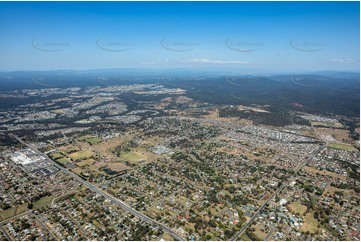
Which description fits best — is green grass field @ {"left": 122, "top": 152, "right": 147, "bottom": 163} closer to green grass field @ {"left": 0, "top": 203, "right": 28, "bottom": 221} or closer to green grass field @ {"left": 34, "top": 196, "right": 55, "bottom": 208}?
green grass field @ {"left": 34, "top": 196, "right": 55, "bottom": 208}

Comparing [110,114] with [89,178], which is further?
[110,114]

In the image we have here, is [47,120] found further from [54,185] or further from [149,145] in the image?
[54,185]

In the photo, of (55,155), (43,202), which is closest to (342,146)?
(43,202)

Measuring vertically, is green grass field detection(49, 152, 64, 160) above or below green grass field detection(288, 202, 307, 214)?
above

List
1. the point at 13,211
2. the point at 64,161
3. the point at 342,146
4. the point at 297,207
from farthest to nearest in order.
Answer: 1. the point at 342,146
2. the point at 64,161
3. the point at 297,207
4. the point at 13,211

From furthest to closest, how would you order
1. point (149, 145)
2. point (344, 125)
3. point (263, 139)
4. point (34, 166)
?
point (344, 125) → point (263, 139) → point (149, 145) → point (34, 166)

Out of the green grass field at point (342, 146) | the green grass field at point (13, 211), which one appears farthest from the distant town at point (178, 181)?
the green grass field at point (342, 146)

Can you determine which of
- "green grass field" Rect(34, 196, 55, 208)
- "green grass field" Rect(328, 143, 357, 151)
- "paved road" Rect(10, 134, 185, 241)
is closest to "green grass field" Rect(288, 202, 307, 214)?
"paved road" Rect(10, 134, 185, 241)

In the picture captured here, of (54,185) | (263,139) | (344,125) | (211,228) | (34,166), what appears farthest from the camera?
(344,125)

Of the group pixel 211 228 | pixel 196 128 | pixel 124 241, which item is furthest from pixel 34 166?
pixel 196 128

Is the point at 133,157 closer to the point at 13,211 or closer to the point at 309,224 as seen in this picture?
the point at 13,211
